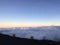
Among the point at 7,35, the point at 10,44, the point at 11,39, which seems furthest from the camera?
the point at 7,35

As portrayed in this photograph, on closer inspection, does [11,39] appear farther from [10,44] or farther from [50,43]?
[50,43]

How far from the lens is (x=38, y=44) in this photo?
35688mm

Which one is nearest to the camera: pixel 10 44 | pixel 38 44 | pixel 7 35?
pixel 10 44

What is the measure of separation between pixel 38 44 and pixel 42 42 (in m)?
1.56

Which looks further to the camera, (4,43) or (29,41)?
(29,41)

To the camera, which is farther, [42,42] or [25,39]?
[25,39]

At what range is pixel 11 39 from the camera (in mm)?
38062

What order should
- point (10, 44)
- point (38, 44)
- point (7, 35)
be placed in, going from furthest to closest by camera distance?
point (7, 35), point (38, 44), point (10, 44)

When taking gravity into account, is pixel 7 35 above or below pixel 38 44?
above

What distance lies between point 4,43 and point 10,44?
1.31 meters

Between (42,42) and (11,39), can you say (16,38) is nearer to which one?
(11,39)

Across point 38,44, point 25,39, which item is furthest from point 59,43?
point 25,39

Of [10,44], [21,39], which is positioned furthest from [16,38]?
[10,44]

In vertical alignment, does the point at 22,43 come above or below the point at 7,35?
below
